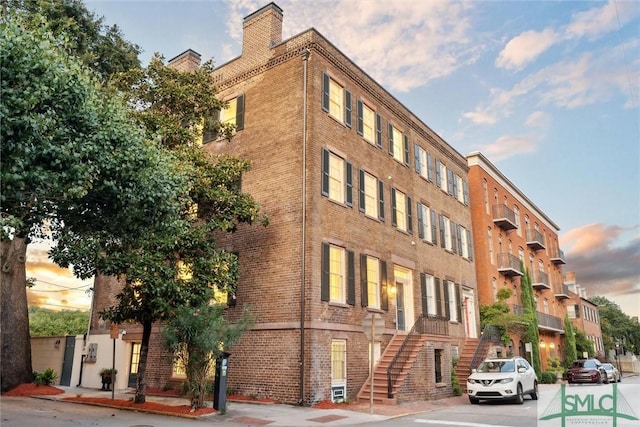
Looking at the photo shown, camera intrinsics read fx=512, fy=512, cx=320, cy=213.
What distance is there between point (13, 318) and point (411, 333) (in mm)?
15357

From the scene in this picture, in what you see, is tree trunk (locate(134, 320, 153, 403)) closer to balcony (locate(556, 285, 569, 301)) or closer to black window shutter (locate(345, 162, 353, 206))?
black window shutter (locate(345, 162, 353, 206))

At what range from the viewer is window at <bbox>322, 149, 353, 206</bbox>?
17719mm

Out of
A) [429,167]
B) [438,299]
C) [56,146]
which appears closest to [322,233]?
[438,299]

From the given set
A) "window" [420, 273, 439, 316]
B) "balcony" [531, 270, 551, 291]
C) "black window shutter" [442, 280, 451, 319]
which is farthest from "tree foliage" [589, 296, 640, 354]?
"window" [420, 273, 439, 316]

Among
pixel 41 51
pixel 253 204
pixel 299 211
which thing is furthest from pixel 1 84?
pixel 299 211

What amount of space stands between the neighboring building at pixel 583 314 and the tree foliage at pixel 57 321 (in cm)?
4755

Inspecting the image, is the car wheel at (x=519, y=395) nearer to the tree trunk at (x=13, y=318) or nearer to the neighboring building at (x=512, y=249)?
the neighboring building at (x=512, y=249)

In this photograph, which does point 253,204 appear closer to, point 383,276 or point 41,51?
point 383,276

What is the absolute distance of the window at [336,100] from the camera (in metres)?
18.7

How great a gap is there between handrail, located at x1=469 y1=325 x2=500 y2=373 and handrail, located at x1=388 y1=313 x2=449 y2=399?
114 inches

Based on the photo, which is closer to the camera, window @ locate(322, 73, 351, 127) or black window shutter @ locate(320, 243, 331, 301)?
black window shutter @ locate(320, 243, 331, 301)

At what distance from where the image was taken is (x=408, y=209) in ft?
75.2

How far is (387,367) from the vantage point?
17.6m

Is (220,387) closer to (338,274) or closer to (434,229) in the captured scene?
(338,274)
